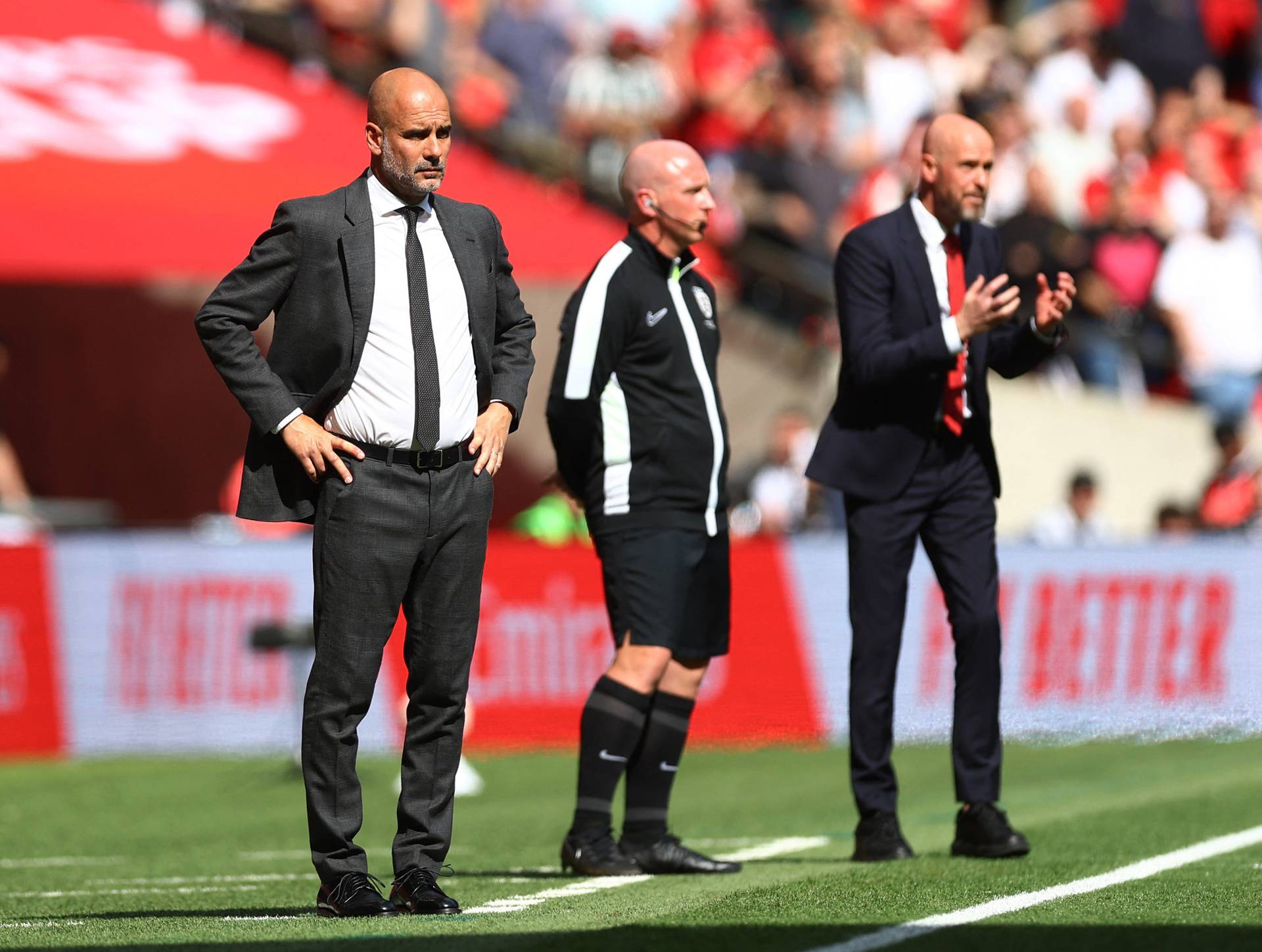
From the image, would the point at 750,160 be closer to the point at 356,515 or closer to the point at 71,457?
the point at 71,457

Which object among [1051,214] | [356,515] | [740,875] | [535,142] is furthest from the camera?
[535,142]

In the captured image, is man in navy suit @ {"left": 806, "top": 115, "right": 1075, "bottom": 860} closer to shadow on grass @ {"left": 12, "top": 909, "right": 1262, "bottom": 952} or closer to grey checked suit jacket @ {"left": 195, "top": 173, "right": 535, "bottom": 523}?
shadow on grass @ {"left": 12, "top": 909, "right": 1262, "bottom": 952}

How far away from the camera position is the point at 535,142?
1842 centimetres

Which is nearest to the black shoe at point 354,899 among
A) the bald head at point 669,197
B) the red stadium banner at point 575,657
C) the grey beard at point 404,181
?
the grey beard at point 404,181

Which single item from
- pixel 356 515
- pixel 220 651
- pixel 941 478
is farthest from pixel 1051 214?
pixel 356 515

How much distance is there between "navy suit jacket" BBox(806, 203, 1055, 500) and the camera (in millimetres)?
7797

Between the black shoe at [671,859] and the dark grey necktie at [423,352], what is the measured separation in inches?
77.1

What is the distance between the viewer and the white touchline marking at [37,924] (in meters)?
6.33

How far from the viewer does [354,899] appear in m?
6.15

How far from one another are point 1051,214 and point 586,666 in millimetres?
5570

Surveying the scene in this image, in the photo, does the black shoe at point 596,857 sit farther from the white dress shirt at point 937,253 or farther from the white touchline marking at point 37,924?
the white dress shirt at point 937,253

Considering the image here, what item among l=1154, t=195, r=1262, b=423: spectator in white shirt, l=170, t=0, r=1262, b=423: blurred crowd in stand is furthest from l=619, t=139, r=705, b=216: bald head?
l=1154, t=195, r=1262, b=423: spectator in white shirt

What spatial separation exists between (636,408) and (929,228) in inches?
48.6

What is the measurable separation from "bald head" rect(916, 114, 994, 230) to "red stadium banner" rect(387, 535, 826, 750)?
642cm
